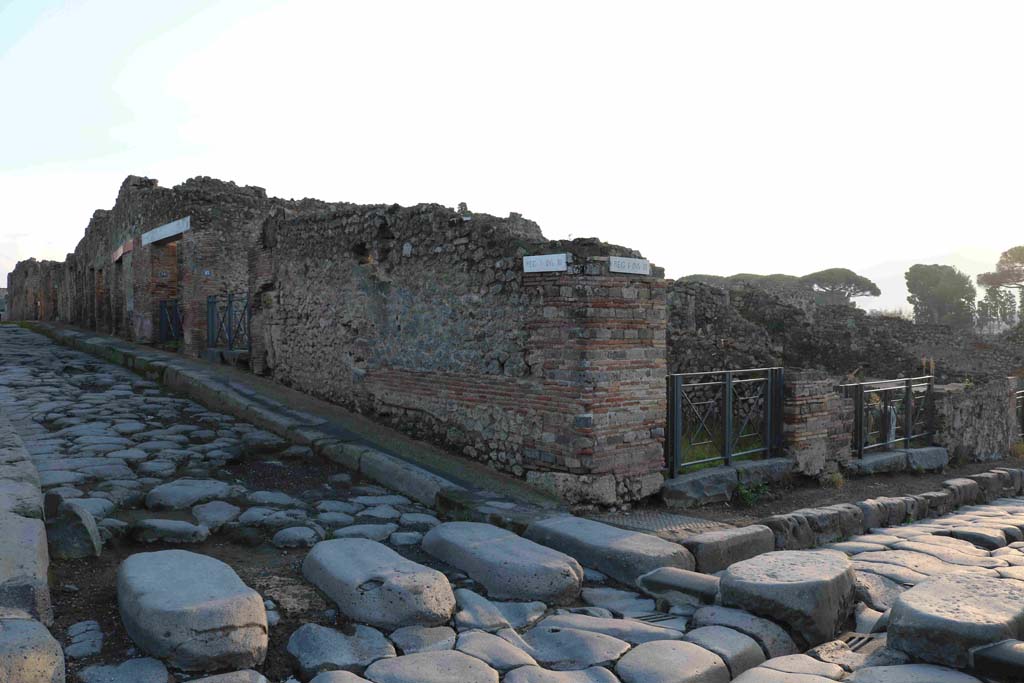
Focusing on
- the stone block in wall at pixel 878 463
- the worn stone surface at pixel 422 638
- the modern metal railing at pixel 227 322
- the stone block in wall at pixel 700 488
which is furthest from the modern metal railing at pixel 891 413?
the modern metal railing at pixel 227 322

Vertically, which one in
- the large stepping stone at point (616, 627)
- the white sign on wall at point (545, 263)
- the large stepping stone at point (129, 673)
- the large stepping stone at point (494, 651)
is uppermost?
the white sign on wall at point (545, 263)

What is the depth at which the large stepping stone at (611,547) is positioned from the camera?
174 inches

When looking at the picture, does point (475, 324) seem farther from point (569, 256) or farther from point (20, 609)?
point (20, 609)

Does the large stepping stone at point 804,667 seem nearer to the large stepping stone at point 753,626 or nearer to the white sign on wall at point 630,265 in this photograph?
the large stepping stone at point 753,626

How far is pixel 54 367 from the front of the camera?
11.7 metres

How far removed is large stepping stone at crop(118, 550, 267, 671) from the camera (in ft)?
9.53

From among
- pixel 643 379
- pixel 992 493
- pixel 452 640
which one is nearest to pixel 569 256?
pixel 643 379

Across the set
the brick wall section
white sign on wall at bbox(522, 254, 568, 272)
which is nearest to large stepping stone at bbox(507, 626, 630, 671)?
white sign on wall at bbox(522, 254, 568, 272)

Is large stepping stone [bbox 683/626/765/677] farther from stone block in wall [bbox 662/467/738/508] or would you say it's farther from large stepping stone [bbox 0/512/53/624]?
large stepping stone [bbox 0/512/53/624]

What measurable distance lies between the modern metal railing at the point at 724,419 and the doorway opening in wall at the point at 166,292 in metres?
11.0

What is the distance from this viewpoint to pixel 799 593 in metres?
3.68

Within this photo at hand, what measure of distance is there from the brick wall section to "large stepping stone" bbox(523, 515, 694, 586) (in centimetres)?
298

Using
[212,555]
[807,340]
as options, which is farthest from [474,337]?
[807,340]

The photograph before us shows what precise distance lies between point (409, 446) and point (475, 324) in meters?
1.27
